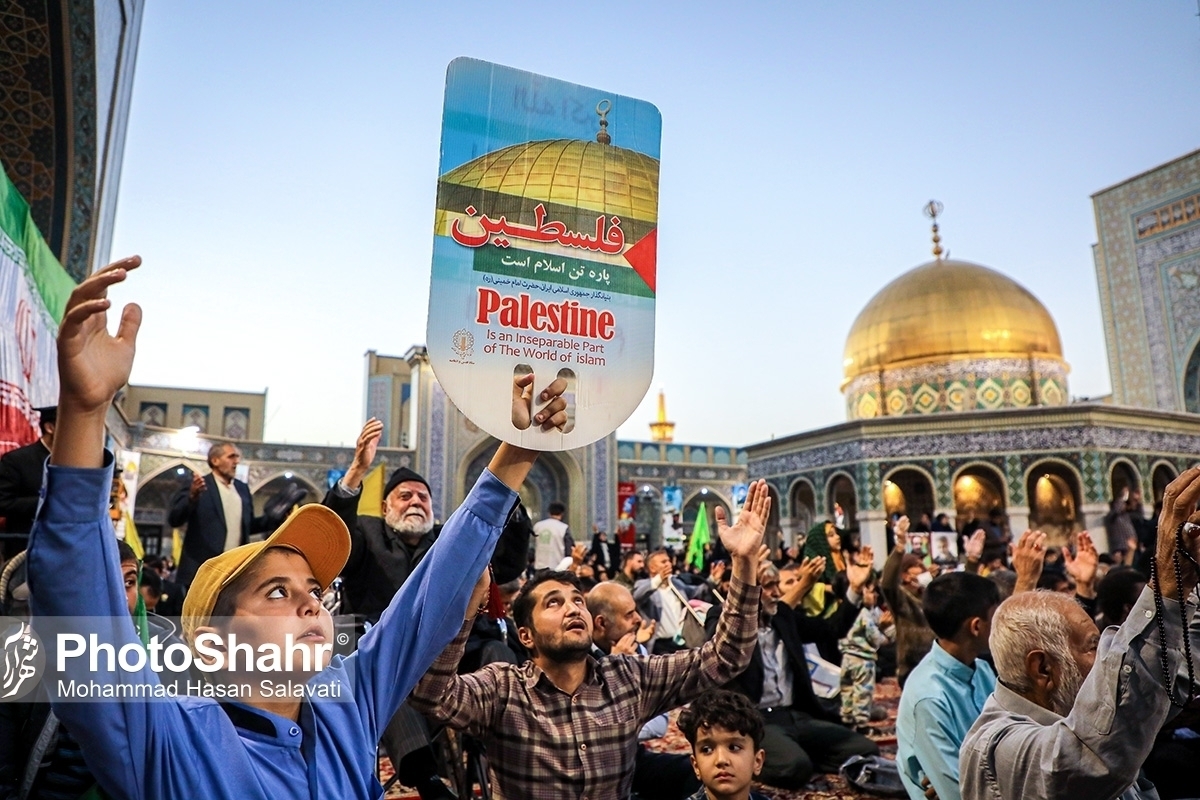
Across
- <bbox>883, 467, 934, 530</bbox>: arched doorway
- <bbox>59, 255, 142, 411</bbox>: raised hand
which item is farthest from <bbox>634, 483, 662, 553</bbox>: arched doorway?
<bbox>59, 255, 142, 411</bbox>: raised hand

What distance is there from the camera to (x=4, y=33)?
19.4ft

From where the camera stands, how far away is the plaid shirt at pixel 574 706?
1928 mm

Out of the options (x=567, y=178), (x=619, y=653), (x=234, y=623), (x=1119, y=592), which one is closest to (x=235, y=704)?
(x=234, y=623)

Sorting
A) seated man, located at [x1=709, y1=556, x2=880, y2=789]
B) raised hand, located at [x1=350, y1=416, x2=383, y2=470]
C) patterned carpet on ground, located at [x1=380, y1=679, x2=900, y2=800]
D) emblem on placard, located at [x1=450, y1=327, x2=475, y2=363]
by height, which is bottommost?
patterned carpet on ground, located at [x1=380, y1=679, x2=900, y2=800]

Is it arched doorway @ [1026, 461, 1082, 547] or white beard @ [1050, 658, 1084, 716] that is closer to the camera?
white beard @ [1050, 658, 1084, 716]

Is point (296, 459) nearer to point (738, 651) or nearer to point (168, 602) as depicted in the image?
point (168, 602)

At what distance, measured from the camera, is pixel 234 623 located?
1137 mm

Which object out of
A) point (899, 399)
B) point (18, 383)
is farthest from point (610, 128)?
point (899, 399)

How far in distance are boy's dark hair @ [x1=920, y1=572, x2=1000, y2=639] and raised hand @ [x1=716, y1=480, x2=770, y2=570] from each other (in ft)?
2.22

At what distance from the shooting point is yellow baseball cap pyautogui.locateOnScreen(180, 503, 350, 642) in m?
1.15

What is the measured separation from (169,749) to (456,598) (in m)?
0.44

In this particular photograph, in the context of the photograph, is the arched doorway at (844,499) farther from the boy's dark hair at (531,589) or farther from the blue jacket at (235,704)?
the blue jacket at (235,704)

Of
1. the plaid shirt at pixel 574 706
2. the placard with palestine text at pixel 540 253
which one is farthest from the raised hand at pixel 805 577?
the placard with palestine text at pixel 540 253

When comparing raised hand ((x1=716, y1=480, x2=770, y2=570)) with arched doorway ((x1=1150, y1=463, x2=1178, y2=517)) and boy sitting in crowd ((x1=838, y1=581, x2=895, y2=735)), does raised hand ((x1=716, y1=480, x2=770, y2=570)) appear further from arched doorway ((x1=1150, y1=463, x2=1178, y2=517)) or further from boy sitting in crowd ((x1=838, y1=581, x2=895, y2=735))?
arched doorway ((x1=1150, y1=463, x2=1178, y2=517))
